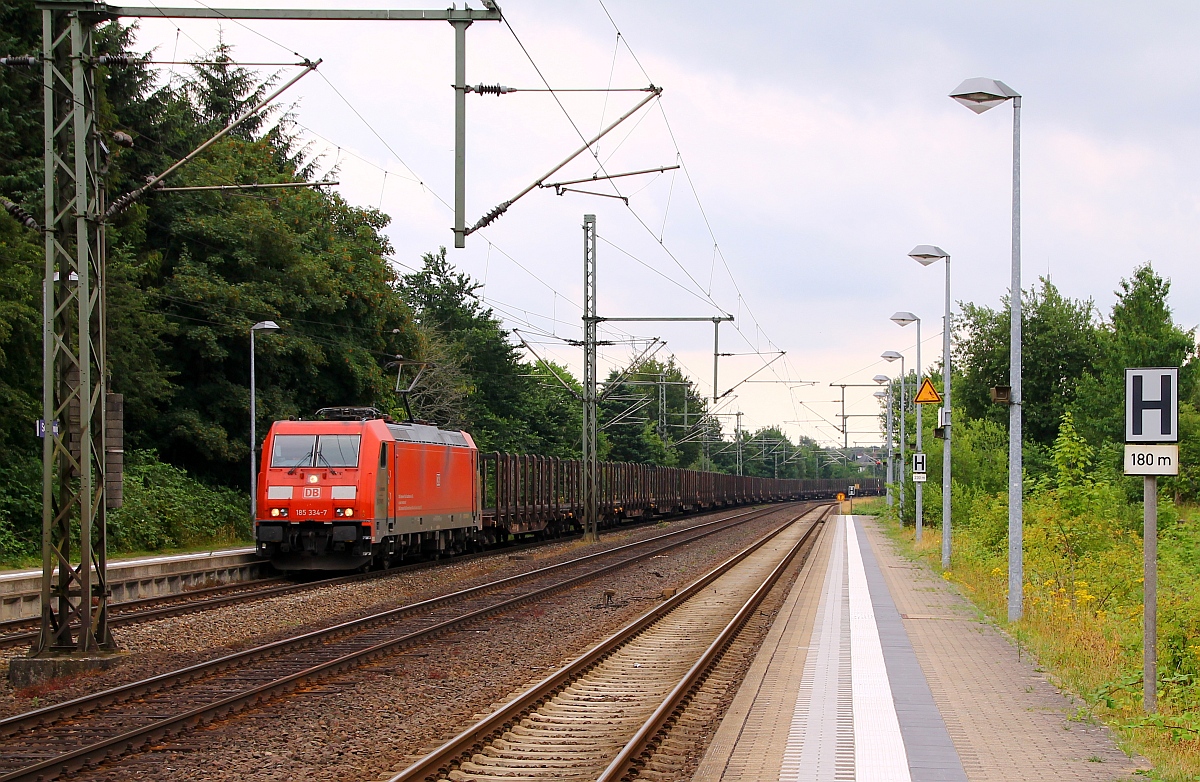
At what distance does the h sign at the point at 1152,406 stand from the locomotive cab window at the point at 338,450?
54.2 feet

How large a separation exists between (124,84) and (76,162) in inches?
1280

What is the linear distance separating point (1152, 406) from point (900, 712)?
3182 millimetres

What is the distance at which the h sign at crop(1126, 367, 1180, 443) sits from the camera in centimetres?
959

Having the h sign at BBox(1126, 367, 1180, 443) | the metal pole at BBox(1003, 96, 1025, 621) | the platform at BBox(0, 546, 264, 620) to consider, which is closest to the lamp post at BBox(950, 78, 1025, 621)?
the metal pole at BBox(1003, 96, 1025, 621)

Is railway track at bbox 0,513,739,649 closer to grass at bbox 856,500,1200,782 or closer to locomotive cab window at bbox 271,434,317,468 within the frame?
locomotive cab window at bbox 271,434,317,468

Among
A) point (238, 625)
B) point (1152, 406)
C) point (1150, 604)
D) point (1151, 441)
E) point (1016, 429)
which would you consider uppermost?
point (1152, 406)

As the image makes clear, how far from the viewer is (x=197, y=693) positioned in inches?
438

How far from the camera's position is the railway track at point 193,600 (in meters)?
16.1

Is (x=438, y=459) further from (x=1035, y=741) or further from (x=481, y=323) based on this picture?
(x=481, y=323)

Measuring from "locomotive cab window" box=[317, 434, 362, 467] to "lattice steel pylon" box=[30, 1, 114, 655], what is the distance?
10672 millimetres

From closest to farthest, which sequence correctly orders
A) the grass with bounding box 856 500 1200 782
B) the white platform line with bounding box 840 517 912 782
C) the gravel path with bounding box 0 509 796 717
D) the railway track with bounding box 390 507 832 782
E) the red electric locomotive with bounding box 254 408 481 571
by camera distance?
the white platform line with bounding box 840 517 912 782 → the railway track with bounding box 390 507 832 782 → the grass with bounding box 856 500 1200 782 → the gravel path with bounding box 0 509 796 717 → the red electric locomotive with bounding box 254 408 481 571

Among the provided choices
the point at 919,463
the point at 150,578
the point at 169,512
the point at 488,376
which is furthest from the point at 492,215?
the point at 488,376

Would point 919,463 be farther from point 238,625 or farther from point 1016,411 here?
point 238,625

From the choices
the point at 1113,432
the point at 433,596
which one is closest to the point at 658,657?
the point at 433,596
